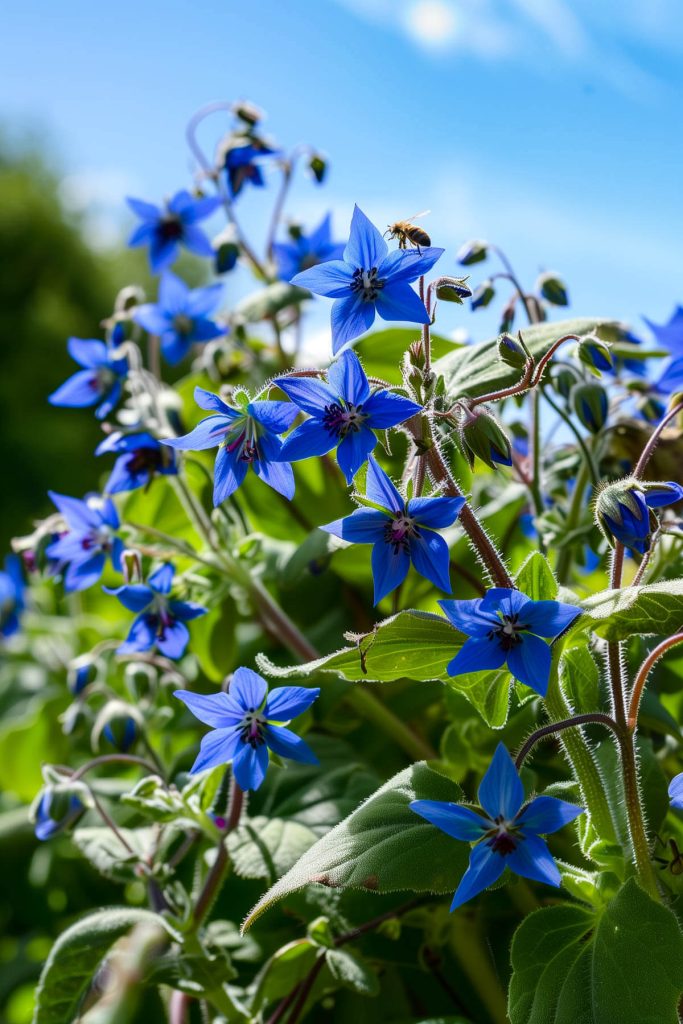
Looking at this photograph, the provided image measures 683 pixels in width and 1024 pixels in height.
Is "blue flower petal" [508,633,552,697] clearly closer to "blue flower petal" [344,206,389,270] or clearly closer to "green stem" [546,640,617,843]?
"green stem" [546,640,617,843]

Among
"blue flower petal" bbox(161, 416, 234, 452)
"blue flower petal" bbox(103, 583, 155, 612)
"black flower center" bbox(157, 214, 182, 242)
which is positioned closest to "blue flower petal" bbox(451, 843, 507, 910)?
"blue flower petal" bbox(161, 416, 234, 452)

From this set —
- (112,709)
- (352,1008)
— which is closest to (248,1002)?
(352,1008)

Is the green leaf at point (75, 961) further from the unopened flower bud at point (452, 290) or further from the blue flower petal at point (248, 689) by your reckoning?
the unopened flower bud at point (452, 290)

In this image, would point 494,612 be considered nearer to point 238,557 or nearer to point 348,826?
point 348,826

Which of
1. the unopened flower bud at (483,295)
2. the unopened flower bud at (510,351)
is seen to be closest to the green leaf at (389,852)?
the unopened flower bud at (510,351)

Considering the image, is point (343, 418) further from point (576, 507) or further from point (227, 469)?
point (576, 507)

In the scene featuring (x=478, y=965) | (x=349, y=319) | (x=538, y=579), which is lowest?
(x=478, y=965)

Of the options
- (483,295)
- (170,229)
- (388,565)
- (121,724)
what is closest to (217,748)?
(388,565)
